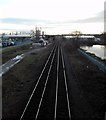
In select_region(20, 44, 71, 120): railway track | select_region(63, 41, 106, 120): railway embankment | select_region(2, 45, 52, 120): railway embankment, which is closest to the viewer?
select_region(20, 44, 71, 120): railway track

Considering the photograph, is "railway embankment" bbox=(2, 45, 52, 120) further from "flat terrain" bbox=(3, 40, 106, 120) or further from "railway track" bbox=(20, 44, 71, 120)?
"railway track" bbox=(20, 44, 71, 120)

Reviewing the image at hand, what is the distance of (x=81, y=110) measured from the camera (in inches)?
519

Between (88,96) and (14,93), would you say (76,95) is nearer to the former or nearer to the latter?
(88,96)

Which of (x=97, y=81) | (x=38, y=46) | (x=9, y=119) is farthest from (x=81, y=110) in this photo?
(x=38, y=46)

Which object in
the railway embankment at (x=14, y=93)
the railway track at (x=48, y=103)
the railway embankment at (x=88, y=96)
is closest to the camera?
the railway track at (x=48, y=103)

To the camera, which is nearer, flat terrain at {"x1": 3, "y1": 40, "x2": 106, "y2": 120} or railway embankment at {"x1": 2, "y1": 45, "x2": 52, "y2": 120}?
flat terrain at {"x1": 3, "y1": 40, "x2": 106, "y2": 120}

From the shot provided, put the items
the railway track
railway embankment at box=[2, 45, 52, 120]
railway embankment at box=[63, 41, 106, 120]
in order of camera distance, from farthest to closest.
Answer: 1. railway embankment at box=[2, 45, 52, 120]
2. railway embankment at box=[63, 41, 106, 120]
3. the railway track

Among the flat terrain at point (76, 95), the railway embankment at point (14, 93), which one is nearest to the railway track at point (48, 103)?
the flat terrain at point (76, 95)

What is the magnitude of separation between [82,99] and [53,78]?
23.2 feet

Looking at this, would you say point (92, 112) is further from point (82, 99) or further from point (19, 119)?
point (19, 119)

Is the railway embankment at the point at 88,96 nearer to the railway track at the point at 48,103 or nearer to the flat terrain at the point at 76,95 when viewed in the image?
the flat terrain at the point at 76,95

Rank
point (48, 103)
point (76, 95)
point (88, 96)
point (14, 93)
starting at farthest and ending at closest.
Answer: point (14, 93) < point (76, 95) < point (88, 96) < point (48, 103)

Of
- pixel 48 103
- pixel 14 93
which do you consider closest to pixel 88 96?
pixel 48 103

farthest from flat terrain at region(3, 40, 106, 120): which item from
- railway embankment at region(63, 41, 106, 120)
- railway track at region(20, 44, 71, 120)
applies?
railway track at region(20, 44, 71, 120)
